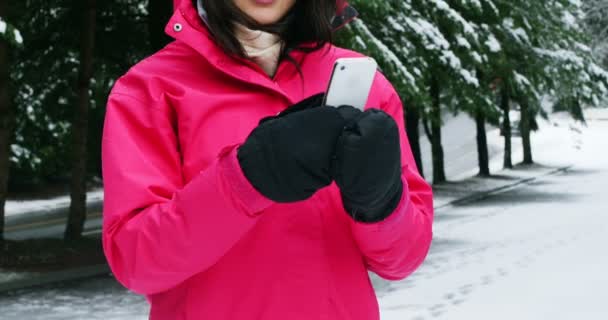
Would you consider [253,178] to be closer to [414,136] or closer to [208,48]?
[208,48]

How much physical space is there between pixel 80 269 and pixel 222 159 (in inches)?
432

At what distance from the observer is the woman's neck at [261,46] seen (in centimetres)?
204

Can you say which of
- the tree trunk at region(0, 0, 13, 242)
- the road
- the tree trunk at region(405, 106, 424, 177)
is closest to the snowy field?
the tree trunk at region(0, 0, 13, 242)

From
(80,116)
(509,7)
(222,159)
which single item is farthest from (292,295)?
(509,7)

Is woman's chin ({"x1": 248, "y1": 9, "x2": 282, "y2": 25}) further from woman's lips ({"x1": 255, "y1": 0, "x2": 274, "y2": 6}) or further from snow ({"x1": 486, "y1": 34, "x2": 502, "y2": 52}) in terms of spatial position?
snow ({"x1": 486, "y1": 34, "x2": 502, "y2": 52})

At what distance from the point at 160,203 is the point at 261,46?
43 centimetres

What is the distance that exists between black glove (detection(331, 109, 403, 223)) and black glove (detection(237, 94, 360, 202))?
0.02 metres

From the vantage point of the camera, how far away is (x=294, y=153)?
165 centimetres

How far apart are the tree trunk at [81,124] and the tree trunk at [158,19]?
91 centimetres

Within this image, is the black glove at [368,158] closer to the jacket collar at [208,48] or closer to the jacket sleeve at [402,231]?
the jacket sleeve at [402,231]

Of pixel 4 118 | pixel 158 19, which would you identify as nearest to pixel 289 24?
pixel 158 19

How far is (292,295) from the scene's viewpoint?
1924 millimetres

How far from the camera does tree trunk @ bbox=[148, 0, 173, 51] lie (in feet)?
45.4

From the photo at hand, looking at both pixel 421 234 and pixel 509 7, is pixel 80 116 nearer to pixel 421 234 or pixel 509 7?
pixel 509 7
